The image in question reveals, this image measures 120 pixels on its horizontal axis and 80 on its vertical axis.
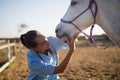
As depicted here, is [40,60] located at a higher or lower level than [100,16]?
lower

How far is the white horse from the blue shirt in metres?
0.34

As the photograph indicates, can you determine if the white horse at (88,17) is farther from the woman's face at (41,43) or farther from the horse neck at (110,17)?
the woman's face at (41,43)

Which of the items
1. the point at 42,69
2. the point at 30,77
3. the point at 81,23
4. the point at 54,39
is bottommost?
the point at 30,77

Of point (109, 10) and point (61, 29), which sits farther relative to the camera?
point (61, 29)

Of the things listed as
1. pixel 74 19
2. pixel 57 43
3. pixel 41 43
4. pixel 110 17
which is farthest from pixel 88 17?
pixel 41 43

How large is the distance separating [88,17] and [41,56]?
0.91 m

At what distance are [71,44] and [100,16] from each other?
23.2 inches

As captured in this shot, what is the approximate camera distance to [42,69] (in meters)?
2.95

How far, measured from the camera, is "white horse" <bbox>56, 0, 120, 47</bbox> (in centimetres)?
295

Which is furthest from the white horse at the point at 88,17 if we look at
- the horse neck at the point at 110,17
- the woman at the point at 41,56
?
the woman at the point at 41,56

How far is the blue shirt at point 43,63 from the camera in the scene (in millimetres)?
2959

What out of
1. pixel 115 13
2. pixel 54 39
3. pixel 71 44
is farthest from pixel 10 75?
pixel 115 13

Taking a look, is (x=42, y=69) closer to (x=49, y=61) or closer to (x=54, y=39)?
(x=49, y=61)

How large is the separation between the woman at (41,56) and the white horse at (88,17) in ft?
0.62
